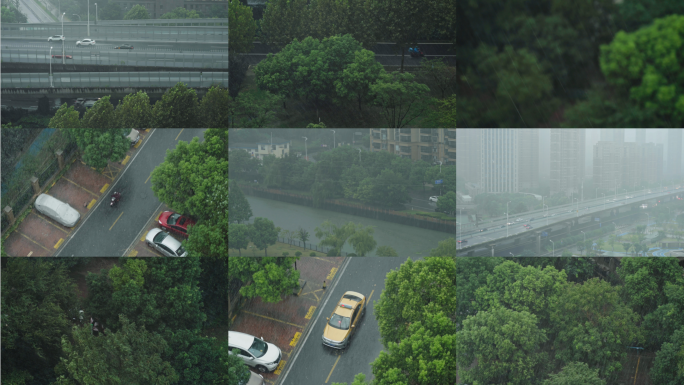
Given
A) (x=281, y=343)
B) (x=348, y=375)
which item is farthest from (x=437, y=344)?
(x=281, y=343)

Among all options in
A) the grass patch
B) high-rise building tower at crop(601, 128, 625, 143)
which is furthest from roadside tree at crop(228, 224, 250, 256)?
high-rise building tower at crop(601, 128, 625, 143)

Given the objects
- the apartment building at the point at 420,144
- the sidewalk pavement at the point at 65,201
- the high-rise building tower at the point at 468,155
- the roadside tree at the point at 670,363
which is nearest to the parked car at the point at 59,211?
the sidewalk pavement at the point at 65,201

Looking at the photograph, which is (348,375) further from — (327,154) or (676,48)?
(676,48)

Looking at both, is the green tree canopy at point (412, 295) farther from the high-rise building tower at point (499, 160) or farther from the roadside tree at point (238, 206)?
the roadside tree at point (238, 206)

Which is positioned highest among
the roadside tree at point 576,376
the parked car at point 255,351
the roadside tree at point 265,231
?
the roadside tree at point 265,231

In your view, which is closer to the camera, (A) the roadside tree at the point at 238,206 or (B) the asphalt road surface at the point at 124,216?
(A) the roadside tree at the point at 238,206
